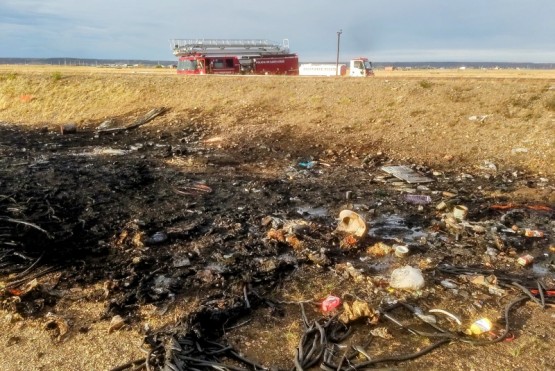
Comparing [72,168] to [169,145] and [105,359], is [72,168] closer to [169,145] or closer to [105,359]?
[169,145]

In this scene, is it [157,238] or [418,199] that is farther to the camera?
[418,199]

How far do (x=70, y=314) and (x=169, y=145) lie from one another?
9.17m

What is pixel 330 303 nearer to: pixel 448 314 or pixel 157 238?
pixel 448 314

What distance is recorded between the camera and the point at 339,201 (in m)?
8.68

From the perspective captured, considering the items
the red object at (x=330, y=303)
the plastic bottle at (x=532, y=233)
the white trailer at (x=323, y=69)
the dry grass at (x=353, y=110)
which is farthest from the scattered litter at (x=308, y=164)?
the white trailer at (x=323, y=69)

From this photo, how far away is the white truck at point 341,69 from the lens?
34219 millimetres

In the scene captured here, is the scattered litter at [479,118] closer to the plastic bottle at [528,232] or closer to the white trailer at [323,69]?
the plastic bottle at [528,232]

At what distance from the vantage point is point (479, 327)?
4504 millimetres

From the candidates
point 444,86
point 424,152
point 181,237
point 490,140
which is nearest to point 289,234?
point 181,237

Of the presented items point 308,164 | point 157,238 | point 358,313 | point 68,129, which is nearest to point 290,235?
point 157,238

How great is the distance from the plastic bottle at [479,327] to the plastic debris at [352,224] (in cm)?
238

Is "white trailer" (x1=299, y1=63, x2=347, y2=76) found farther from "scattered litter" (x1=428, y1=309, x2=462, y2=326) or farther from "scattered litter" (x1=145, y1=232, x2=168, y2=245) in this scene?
"scattered litter" (x1=428, y1=309, x2=462, y2=326)

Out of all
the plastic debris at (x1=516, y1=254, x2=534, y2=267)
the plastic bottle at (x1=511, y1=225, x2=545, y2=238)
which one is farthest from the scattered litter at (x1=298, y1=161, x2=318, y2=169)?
the plastic debris at (x1=516, y1=254, x2=534, y2=267)

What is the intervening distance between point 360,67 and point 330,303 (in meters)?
31.5
